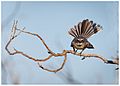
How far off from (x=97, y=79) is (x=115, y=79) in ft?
0.36

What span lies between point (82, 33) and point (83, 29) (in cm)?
2

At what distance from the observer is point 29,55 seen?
4.54ft

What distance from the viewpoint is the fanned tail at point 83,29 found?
138 centimetres

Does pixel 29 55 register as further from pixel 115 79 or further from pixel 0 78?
pixel 115 79

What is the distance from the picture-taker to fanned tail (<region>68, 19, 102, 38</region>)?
1381mm

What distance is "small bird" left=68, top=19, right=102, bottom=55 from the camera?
137cm

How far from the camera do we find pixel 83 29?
138 centimetres

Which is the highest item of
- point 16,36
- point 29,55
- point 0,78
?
point 16,36

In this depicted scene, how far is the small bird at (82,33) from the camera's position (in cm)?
137

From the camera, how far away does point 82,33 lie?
4.53 ft

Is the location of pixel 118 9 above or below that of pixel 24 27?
above

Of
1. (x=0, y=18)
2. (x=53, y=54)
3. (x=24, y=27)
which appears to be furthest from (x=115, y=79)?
(x=0, y=18)

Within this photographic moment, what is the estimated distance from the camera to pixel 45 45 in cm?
138

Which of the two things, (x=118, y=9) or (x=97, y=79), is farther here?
(x=118, y=9)
